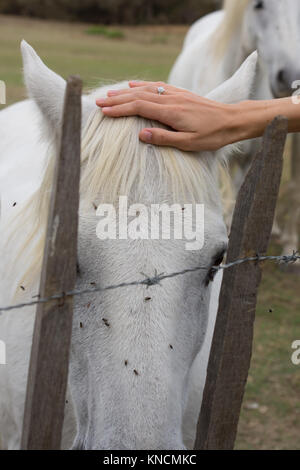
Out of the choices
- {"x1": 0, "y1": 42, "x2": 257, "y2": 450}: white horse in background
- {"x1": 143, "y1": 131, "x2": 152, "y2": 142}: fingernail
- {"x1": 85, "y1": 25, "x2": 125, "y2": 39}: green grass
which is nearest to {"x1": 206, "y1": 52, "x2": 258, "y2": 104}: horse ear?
{"x1": 0, "y1": 42, "x2": 257, "y2": 450}: white horse in background

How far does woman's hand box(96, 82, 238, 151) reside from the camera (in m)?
1.70

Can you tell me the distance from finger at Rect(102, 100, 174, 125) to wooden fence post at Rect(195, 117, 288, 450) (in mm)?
331

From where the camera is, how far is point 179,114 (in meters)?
1.71

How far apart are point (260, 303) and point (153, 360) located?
13.1ft

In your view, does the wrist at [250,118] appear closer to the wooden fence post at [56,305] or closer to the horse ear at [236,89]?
the horse ear at [236,89]

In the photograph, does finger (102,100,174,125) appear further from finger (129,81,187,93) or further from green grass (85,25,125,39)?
green grass (85,25,125,39)

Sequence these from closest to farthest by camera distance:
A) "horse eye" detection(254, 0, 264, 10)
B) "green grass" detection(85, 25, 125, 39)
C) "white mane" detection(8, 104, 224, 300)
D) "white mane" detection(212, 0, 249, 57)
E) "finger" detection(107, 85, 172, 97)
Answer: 1. "white mane" detection(8, 104, 224, 300)
2. "finger" detection(107, 85, 172, 97)
3. "horse eye" detection(254, 0, 264, 10)
4. "white mane" detection(212, 0, 249, 57)
5. "green grass" detection(85, 25, 125, 39)

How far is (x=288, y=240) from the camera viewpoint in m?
6.25

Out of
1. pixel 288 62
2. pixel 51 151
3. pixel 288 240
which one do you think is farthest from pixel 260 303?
pixel 51 151

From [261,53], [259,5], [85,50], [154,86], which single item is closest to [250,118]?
[154,86]

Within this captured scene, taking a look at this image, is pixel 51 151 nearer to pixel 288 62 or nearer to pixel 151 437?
pixel 151 437

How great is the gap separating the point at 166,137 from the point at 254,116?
319 millimetres

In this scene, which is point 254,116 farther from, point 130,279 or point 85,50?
point 85,50

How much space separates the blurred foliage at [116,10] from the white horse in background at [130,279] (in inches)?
1321
